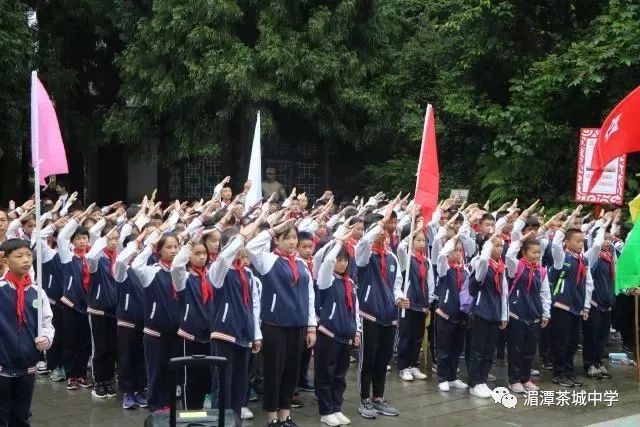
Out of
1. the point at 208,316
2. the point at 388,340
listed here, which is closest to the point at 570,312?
the point at 388,340

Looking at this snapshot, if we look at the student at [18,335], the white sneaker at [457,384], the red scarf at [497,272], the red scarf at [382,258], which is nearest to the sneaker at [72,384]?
the student at [18,335]

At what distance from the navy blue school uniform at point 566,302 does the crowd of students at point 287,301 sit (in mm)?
16

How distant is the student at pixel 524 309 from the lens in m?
9.15

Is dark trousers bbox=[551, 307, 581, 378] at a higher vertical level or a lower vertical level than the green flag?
lower

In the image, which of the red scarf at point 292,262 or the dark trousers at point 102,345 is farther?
the dark trousers at point 102,345

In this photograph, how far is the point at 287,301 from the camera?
Result: 7.19 meters

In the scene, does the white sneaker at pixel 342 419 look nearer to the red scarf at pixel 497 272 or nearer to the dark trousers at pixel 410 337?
the dark trousers at pixel 410 337

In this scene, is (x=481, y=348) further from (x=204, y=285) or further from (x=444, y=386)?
(x=204, y=285)

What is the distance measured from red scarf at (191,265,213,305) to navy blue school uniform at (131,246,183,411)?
1.04ft

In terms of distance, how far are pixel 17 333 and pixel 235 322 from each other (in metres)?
1.70

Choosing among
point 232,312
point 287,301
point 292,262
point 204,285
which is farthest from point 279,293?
point 204,285

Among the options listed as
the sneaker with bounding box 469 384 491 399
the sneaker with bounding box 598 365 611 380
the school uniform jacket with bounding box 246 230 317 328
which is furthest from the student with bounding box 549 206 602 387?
the school uniform jacket with bounding box 246 230 317 328

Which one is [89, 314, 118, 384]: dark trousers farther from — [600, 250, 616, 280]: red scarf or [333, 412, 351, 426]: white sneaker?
[600, 250, 616, 280]: red scarf

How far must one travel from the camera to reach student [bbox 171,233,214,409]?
24.1 ft
